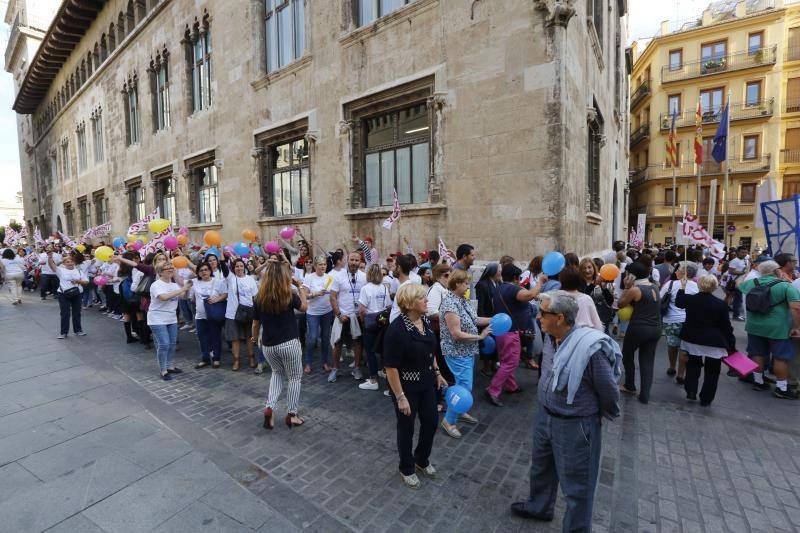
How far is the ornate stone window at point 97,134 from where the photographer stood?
23938 millimetres

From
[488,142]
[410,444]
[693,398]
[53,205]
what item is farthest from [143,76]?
[53,205]

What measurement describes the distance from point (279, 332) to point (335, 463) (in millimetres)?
1450

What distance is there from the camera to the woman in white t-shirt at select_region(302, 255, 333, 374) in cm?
608

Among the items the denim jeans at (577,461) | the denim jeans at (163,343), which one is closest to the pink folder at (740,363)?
the denim jeans at (577,461)

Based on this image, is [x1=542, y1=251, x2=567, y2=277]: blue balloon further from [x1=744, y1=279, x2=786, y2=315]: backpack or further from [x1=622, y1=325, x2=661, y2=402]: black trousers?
[x1=744, y1=279, x2=786, y2=315]: backpack

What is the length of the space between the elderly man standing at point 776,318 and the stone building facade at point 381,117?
281 cm

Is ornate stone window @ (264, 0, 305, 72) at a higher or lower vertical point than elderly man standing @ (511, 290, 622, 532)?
higher

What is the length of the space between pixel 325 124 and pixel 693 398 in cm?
982

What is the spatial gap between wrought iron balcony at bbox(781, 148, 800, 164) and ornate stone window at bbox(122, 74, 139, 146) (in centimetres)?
4361

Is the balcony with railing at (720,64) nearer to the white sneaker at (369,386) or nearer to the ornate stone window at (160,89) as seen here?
the ornate stone window at (160,89)

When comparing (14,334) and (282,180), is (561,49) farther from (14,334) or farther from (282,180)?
(14,334)

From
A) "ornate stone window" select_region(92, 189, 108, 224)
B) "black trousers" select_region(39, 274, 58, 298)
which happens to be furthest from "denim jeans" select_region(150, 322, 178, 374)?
"ornate stone window" select_region(92, 189, 108, 224)

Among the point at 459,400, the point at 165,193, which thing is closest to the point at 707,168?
the point at 459,400

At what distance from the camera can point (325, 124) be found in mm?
10469
